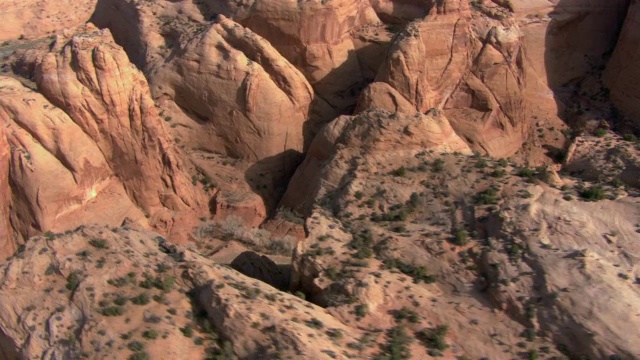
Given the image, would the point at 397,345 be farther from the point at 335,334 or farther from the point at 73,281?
the point at 73,281

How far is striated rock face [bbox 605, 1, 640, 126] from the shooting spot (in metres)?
26.1

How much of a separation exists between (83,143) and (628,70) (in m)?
21.5

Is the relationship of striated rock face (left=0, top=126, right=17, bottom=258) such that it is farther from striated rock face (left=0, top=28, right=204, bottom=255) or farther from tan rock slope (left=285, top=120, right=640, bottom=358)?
tan rock slope (left=285, top=120, right=640, bottom=358)

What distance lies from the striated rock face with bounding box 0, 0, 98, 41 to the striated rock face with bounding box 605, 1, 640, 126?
83.5 ft

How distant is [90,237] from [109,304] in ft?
7.95

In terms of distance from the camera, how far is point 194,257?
14859mm

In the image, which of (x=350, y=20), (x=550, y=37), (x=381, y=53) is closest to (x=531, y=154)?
(x=550, y=37)

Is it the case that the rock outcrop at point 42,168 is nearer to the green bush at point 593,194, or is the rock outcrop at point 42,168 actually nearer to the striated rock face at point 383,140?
the striated rock face at point 383,140

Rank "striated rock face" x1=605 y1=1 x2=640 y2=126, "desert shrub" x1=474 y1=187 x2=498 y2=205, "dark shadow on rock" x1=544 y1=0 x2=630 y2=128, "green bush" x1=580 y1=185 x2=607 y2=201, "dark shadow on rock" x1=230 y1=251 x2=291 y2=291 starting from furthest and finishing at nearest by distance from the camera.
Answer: "dark shadow on rock" x1=544 y1=0 x2=630 y2=128 → "striated rock face" x1=605 y1=1 x2=640 y2=126 → "dark shadow on rock" x1=230 y1=251 x2=291 y2=291 → "desert shrub" x1=474 y1=187 x2=498 y2=205 → "green bush" x1=580 y1=185 x2=607 y2=201

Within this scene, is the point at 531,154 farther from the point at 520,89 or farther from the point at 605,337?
the point at 605,337

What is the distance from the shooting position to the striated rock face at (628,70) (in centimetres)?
2611

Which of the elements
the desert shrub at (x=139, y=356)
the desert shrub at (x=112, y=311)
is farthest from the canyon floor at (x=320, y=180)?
the desert shrub at (x=112, y=311)

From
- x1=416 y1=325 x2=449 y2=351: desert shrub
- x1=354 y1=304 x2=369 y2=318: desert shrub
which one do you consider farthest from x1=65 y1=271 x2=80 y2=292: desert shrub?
x1=416 y1=325 x2=449 y2=351: desert shrub

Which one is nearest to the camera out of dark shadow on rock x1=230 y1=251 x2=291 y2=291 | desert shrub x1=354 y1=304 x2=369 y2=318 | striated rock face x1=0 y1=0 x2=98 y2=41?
desert shrub x1=354 y1=304 x2=369 y2=318
